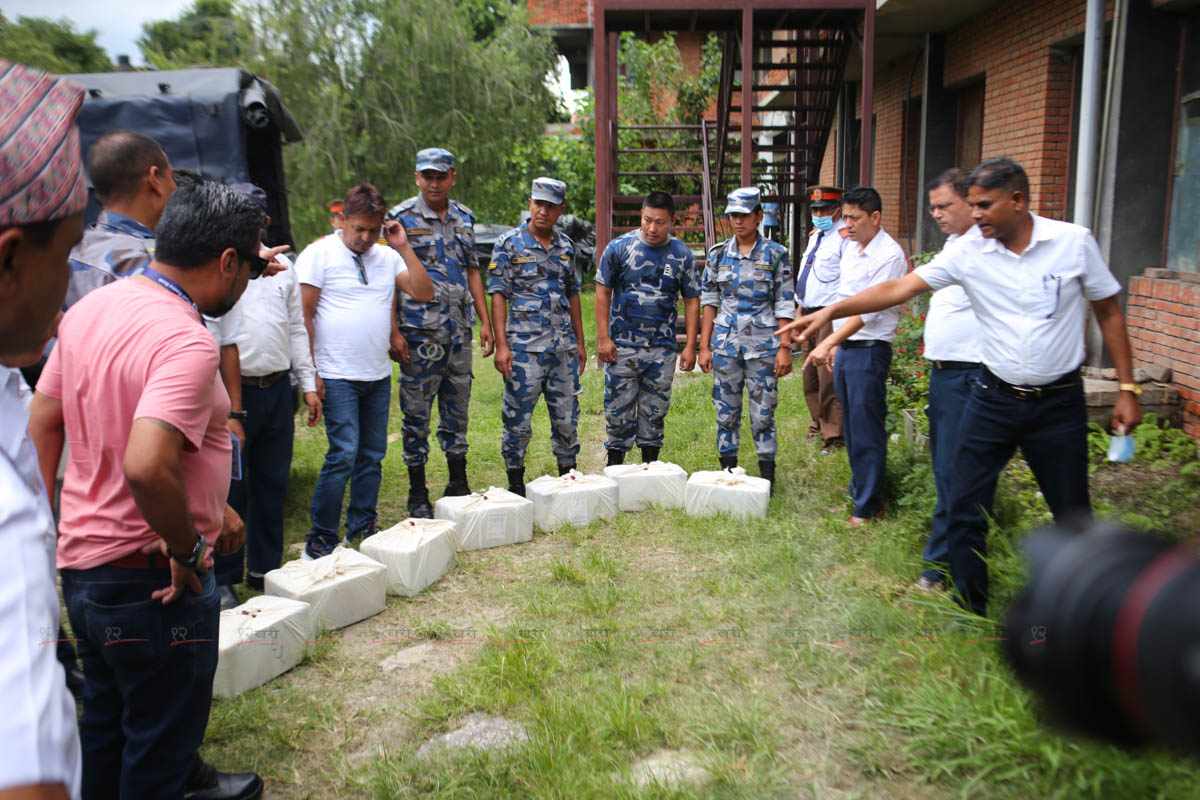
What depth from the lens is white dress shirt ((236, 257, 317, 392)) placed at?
14.3 ft

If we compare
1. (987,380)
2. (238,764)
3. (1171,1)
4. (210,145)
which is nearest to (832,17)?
(1171,1)

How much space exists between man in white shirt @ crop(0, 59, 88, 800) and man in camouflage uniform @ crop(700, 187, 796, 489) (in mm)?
5062

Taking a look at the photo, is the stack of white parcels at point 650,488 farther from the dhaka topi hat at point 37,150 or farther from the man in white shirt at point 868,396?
the dhaka topi hat at point 37,150

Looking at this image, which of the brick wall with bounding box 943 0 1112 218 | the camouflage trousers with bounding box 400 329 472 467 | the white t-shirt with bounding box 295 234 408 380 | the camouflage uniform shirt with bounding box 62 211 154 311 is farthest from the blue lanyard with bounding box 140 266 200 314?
the brick wall with bounding box 943 0 1112 218

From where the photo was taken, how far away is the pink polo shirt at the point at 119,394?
86.1 inches

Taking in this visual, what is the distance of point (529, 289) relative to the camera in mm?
5879

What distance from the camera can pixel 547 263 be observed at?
19.4 feet

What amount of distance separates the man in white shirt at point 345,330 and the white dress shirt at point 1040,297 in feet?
9.71

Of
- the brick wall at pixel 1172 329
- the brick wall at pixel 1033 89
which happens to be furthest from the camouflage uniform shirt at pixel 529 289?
the brick wall at pixel 1033 89

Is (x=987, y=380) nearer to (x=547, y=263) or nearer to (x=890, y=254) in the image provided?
(x=890, y=254)

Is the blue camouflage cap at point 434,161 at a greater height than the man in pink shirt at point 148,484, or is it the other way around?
the blue camouflage cap at point 434,161

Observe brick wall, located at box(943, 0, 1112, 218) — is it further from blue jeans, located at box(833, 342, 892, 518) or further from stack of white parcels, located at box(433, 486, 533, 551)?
stack of white parcels, located at box(433, 486, 533, 551)

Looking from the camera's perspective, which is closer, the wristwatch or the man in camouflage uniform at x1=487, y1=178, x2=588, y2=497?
the wristwatch

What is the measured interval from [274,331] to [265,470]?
677 millimetres
